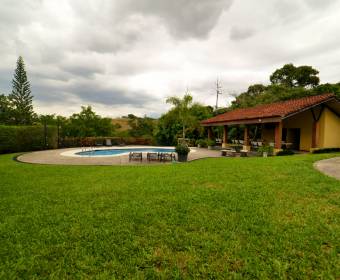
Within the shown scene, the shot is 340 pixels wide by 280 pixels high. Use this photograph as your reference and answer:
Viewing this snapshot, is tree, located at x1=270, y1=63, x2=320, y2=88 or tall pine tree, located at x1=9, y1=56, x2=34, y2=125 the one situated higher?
tree, located at x1=270, y1=63, x2=320, y2=88

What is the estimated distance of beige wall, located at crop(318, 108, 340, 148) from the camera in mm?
16031

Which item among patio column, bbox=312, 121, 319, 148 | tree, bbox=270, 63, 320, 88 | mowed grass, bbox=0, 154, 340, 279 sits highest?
tree, bbox=270, 63, 320, 88

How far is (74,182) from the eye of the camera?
6727 mm

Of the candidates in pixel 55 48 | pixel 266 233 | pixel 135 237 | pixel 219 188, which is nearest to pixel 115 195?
pixel 135 237

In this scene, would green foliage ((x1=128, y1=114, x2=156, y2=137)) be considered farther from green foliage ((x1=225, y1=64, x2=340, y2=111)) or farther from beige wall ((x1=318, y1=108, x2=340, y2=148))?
beige wall ((x1=318, y1=108, x2=340, y2=148))

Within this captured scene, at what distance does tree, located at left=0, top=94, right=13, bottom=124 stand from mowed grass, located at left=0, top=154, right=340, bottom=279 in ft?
118

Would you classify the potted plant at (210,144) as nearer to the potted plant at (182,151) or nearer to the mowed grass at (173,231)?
the potted plant at (182,151)

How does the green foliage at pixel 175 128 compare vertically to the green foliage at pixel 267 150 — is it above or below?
above

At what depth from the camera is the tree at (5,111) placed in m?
32.8

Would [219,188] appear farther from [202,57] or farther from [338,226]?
[202,57]

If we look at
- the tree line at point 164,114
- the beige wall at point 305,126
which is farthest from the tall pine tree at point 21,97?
the beige wall at point 305,126

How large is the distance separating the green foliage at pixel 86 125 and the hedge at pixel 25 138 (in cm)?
492

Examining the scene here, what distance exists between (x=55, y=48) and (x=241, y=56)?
15.1 m

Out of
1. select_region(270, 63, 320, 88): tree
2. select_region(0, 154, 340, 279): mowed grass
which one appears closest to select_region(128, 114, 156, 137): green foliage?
select_region(0, 154, 340, 279): mowed grass
